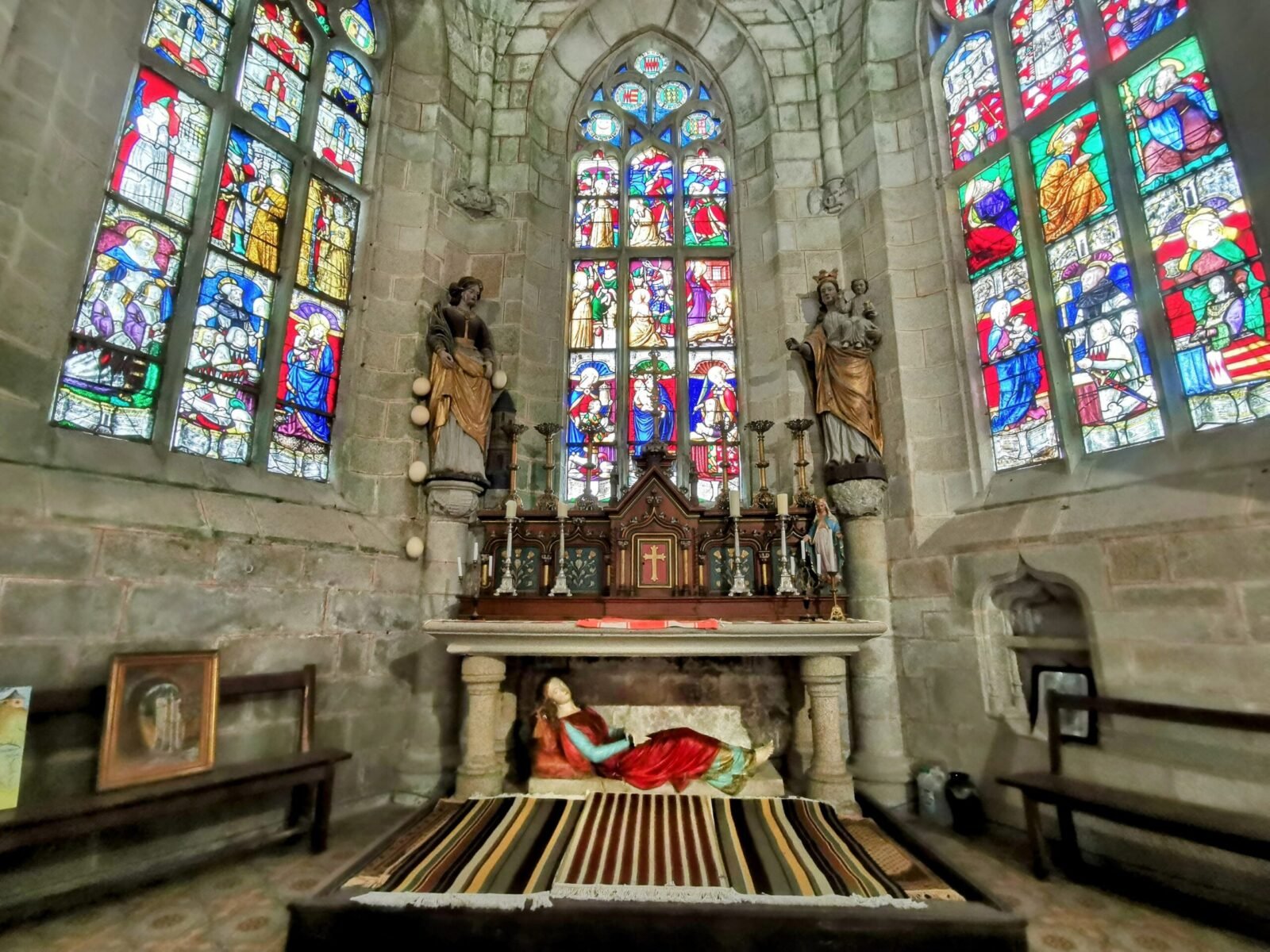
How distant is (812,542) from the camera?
4676 millimetres

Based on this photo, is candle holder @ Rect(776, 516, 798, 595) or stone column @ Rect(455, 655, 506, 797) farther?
candle holder @ Rect(776, 516, 798, 595)

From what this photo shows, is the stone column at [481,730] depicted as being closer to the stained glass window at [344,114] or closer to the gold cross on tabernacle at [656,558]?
the gold cross on tabernacle at [656,558]

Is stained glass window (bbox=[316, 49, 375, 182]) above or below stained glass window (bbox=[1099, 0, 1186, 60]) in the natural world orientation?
above

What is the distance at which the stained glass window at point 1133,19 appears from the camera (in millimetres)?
3949

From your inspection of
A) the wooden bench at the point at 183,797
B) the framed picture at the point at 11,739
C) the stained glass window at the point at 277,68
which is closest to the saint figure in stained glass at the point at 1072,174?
the stained glass window at the point at 277,68

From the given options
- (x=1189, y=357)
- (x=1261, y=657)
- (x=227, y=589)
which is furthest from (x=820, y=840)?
A: (x=227, y=589)

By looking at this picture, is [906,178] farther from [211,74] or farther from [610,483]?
[211,74]

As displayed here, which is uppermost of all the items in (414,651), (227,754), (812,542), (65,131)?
(65,131)

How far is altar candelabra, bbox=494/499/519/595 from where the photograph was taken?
4566mm

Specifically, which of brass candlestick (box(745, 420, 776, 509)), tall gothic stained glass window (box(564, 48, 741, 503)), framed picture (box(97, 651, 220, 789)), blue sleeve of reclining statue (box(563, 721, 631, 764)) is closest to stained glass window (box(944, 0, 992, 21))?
tall gothic stained glass window (box(564, 48, 741, 503))

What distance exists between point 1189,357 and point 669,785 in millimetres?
4012

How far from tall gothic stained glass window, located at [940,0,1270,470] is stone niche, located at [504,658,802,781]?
2.45 metres

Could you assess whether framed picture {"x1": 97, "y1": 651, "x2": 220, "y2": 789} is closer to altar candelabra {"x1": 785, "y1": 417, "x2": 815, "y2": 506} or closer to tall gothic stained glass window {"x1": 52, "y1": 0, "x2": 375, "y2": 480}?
tall gothic stained glass window {"x1": 52, "y1": 0, "x2": 375, "y2": 480}

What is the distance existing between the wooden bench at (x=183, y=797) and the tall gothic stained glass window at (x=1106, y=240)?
5026 millimetres
